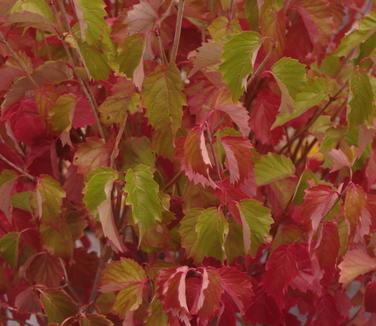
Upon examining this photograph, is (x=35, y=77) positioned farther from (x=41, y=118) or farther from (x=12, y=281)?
(x=12, y=281)

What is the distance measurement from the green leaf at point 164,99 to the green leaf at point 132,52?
1.1 inches

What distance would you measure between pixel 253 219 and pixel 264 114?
0.13m

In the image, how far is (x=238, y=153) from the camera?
590 mm

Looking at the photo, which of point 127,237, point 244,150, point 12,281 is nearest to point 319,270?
point 244,150

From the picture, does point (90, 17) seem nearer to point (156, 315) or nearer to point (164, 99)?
point (164, 99)

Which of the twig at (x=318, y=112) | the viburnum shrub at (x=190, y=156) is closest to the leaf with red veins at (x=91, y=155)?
the viburnum shrub at (x=190, y=156)

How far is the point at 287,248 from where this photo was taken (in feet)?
2.16

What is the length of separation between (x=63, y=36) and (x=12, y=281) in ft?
1.27

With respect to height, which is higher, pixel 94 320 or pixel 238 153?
pixel 238 153

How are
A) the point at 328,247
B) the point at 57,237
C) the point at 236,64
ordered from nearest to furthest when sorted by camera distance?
the point at 236,64 → the point at 328,247 → the point at 57,237

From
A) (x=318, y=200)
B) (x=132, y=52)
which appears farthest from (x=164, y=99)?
(x=318, y=200)

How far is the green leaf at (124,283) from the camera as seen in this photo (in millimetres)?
649

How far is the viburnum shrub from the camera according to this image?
570mm

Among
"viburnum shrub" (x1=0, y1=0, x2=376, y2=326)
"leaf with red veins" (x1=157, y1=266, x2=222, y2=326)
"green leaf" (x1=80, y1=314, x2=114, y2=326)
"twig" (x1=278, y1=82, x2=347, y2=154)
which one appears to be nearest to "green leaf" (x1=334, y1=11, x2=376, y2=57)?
"viburnum shrub" (x1=0, y1=0, x2=376, y2=326)
